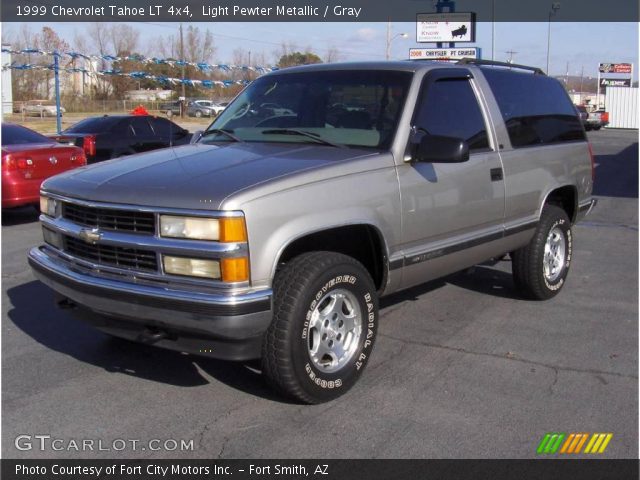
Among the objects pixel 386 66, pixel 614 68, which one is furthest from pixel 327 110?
pixel 614 68

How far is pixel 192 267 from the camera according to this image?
139 inches

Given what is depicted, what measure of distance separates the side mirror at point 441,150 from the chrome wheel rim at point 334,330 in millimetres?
1023

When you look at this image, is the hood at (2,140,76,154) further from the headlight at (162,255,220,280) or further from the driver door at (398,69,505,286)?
the headlight at (162,255,220,280)

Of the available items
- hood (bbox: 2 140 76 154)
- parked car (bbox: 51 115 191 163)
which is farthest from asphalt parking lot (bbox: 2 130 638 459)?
parked car (bbox: 51 115 191 163)

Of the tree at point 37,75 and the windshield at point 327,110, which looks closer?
the windshield at point 327,110

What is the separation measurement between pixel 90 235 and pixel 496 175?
299 centimetres

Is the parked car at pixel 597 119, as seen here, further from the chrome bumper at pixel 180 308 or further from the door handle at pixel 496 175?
the chrome bumper at pixel 180 308

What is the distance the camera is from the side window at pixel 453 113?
4.81 meters

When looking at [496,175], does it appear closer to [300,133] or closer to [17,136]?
[300,133]

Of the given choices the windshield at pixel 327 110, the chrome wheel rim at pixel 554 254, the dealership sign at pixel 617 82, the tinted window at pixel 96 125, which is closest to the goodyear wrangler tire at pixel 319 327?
the windshield at pixel 327 110

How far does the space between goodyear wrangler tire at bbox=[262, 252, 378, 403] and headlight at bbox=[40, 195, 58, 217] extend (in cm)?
160

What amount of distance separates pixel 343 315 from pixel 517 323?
2083 mm

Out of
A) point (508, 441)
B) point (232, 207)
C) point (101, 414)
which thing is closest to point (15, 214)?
point (101, 414)
